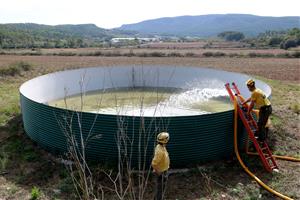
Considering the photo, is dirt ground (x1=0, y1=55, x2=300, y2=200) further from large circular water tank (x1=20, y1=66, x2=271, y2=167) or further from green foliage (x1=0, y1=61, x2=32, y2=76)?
green foliage (x1=0, y1=61, x2=32, y2=76)

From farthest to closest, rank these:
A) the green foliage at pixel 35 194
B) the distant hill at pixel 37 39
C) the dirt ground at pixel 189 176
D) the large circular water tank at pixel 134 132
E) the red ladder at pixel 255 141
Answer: the distant hill at pixel 37 39 < the red ladder at pixel 255 141 < the large circular water tank at pixel 134 132 < the dirt ground at pixel 189 176 < the green foliage at pixel 35 194

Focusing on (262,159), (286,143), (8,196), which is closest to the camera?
(8,196)

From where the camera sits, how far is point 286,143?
7.13 meters

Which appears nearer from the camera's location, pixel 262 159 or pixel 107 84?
pixel 262 159

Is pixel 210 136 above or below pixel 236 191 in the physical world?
above

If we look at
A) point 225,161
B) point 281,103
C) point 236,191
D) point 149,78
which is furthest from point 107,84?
point 236,191

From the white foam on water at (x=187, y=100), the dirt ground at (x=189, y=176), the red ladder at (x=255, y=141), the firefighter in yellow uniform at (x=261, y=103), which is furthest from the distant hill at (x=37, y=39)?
the firefighter in yellow uniform at (x=261, y=103)

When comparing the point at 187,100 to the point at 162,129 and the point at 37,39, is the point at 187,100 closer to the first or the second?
the point at 162,129

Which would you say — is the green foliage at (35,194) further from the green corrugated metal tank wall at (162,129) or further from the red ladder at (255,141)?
the red ladder at (255,141)

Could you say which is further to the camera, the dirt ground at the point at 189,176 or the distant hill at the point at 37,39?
the distant hill at the point at 37,39

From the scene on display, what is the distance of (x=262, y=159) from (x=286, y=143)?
1.80 m

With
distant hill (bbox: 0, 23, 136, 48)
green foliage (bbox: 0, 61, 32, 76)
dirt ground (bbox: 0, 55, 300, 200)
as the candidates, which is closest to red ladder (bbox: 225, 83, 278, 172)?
dirt ground (bbox: 0, 55, 300, 200)

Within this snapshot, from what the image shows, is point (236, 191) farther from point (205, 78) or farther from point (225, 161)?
point (205, 78)

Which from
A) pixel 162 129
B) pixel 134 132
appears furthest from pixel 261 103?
pixel 134 132
